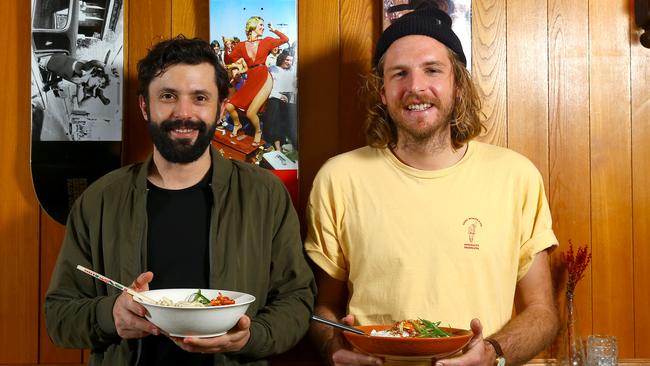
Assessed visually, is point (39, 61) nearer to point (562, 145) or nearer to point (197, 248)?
point (197, 248)

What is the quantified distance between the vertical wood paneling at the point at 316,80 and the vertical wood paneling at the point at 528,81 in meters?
0.53

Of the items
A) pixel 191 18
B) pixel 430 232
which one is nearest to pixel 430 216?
pixel 430 232

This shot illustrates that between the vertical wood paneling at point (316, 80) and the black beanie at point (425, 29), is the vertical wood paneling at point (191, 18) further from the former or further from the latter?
the black beanie at point (425, 29)

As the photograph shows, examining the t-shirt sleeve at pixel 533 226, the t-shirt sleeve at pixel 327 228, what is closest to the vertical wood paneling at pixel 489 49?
the t-shirt sleeve at pixel 533 226

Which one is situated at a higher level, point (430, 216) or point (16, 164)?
point (16, 164)

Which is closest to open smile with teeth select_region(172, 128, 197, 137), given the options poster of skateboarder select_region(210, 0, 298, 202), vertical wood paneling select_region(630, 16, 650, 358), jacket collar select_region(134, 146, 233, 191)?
jacket collar select_region(134, 146, 233, 191)

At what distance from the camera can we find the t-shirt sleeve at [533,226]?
6.75 feet

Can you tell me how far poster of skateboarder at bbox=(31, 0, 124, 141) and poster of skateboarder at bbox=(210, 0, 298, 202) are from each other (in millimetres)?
337

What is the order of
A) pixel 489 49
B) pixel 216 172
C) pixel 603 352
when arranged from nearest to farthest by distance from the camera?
pixel 216 172 < pixel 603 352 < pixel 489 49

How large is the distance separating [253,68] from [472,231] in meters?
0.79

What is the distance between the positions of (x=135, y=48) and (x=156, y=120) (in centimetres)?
39

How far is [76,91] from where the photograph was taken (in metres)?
2.18

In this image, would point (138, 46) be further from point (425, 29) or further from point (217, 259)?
point (425, 29)

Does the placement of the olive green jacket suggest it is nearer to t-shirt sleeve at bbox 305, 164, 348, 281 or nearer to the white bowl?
t-shirt sleeve at bbox 305, 164, 348, 281
